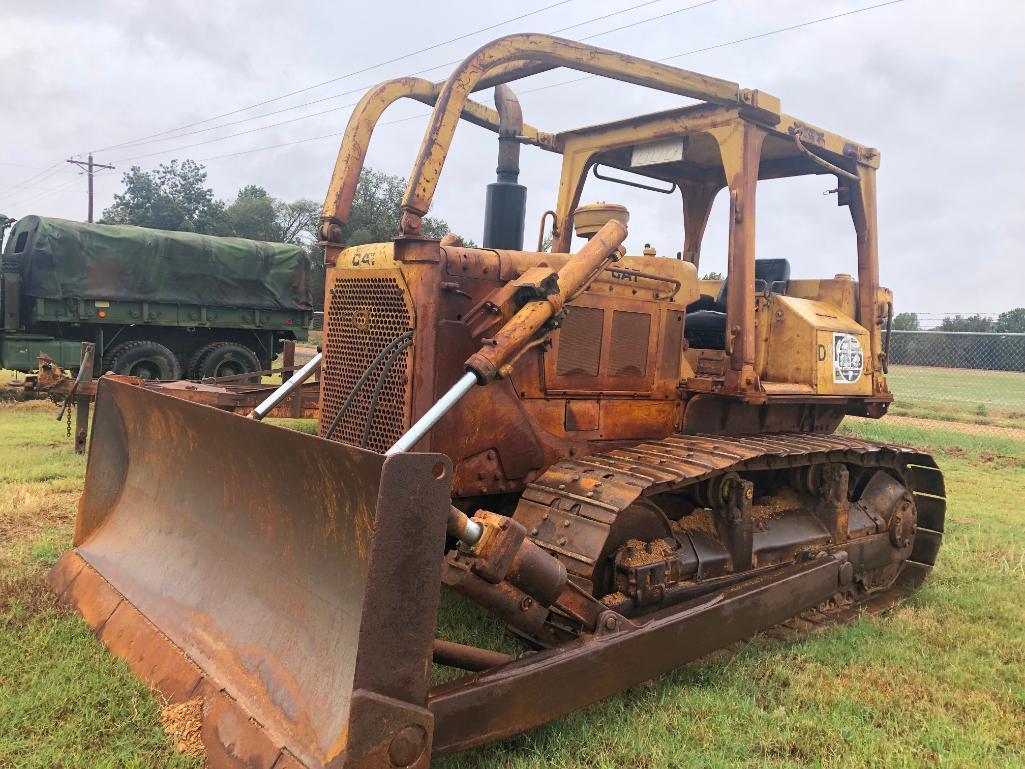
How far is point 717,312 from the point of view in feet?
16.9

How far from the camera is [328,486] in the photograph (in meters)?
2.81

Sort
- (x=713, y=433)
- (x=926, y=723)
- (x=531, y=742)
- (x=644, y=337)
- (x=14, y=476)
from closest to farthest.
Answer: (x=531, y=742) → (x=926, y=723) → (x=644, y=337) → (x=713, y=433) → (x=14, y=476)

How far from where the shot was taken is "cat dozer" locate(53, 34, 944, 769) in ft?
8.50

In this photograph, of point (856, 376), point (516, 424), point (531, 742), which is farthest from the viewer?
point (856, 376)

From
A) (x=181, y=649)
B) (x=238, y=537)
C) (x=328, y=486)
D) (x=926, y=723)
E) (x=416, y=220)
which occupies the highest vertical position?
(x=416, y=220)

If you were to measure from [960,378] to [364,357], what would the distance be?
18.5m

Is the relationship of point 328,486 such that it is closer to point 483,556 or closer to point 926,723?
point 483,556

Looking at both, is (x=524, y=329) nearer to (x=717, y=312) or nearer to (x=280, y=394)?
(x=280, y=394)

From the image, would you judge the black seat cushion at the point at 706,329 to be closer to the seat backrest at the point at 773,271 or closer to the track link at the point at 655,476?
the seat backrest at the point at 773,271

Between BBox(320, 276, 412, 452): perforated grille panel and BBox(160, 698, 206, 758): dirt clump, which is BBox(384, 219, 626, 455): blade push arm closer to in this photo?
BBox(320, 276, 412, 452): perforated grille panel

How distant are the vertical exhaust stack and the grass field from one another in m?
2.07

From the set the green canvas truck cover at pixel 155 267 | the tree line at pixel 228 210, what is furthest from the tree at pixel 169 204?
the green canvas truck cover at pixel 155 267

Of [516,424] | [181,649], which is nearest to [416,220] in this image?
[516,424]

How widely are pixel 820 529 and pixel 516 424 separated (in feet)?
7.39
